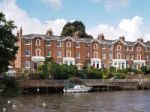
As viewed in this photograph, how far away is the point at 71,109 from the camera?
190 ft

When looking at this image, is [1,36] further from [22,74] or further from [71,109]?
[22,74]

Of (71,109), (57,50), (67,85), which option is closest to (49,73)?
(67,85)

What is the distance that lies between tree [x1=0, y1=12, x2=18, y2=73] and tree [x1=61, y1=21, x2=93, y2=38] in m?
119

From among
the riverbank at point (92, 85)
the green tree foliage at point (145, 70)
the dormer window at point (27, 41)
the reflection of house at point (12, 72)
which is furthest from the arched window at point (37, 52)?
the green tree foliage at point (145, 70)

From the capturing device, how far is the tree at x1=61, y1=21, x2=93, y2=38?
148 metres

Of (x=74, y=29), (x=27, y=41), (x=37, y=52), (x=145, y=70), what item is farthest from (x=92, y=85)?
(x=74, y=29)

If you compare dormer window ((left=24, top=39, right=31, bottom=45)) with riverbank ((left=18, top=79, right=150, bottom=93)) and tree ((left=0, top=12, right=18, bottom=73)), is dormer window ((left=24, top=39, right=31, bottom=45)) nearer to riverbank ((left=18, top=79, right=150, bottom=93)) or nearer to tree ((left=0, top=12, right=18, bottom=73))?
riverbank ((left=18, top=79, right=150, bottom=93))

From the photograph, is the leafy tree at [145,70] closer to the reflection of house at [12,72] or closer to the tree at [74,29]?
the tree at [74,29]

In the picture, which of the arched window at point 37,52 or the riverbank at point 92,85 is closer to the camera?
the riverbank at point 92,85

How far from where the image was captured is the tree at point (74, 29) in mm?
148500

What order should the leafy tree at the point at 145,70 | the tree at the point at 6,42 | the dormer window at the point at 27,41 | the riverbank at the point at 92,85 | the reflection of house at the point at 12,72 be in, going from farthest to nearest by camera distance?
the leafy tree at the point at 145,70 → the dormer window at the point at 27,41 → the reflection of house at the point at 12,72 → the riverbank at the point at 92,85 → the tree at the point at 6,42

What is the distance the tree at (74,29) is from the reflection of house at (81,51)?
23.4 metres

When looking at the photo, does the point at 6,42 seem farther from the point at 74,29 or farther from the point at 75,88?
the point at 74,29

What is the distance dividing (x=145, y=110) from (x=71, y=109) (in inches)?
387
